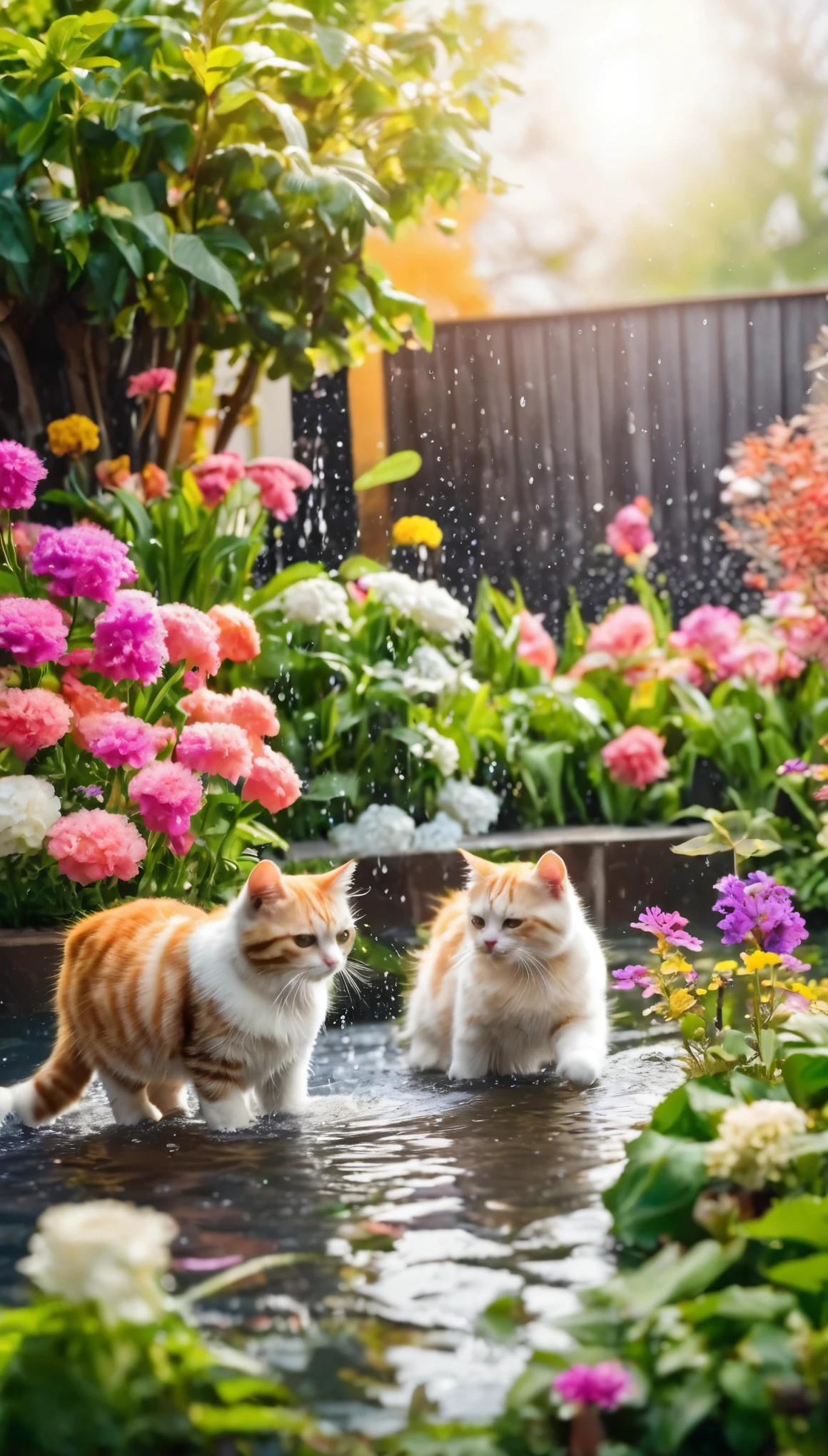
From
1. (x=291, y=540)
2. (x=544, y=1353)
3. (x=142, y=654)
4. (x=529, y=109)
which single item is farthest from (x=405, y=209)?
(x=529, y=109)

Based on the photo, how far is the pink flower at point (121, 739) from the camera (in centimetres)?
299

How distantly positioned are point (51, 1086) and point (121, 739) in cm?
72

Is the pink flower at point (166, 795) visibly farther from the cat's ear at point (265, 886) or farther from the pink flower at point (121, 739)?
the cat's ear at point (265, 886)

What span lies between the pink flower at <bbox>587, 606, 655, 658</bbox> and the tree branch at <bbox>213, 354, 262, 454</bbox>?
141cm

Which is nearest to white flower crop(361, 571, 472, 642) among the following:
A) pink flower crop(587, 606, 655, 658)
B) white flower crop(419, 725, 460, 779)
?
white flower crop(419, 725, 460, 779)

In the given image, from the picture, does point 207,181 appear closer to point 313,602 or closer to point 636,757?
point 313,602

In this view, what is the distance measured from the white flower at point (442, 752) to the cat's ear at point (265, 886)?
177 centimetres

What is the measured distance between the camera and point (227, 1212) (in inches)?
76.4

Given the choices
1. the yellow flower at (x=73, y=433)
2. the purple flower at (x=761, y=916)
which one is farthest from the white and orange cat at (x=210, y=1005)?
the yellow flower at (x=73, y=433)

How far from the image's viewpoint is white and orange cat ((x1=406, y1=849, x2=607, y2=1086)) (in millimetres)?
2676

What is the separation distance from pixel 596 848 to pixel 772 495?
1.33 meters

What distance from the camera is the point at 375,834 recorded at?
4047mm

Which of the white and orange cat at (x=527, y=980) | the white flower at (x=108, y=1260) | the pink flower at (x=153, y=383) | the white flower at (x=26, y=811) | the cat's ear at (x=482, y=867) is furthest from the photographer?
the pink flower at (x=153, y=383)

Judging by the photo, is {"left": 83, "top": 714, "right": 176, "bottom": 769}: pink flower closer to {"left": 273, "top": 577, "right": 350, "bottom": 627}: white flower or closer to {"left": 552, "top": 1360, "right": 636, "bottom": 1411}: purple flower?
{"left": 273, "top": 577, "right": 350, "bottom": 627}: white flower
